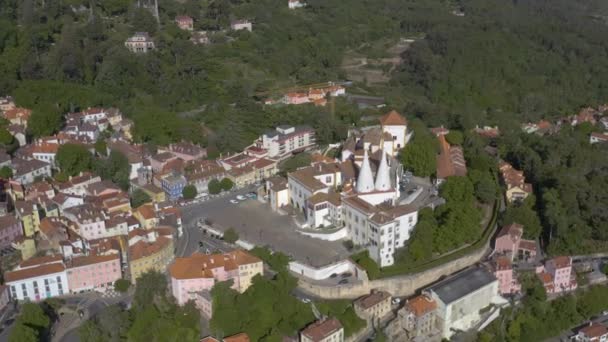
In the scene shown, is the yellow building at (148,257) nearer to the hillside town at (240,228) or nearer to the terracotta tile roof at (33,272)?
the hillside town at (240,228)

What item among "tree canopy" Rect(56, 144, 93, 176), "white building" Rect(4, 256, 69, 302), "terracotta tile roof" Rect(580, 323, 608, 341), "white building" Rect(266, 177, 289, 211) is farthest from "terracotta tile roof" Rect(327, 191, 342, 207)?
"tree canopy" Rect(56, 144, 93, 176)

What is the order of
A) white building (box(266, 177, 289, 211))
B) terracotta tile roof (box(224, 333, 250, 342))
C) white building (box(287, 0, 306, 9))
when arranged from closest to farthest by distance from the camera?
terracotta tile roof (box(224, 333, 250, 342))
white building (box(266, 177, 289, 211))
white building (box(287, 0, 306, 9))

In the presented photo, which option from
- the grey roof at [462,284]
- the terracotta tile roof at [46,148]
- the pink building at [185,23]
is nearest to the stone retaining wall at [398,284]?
the grey roof at [462,284]

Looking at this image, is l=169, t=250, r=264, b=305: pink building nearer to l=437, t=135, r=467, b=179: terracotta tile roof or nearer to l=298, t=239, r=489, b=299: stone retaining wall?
l=298, t=239, r=489, b=299: stone retaining wall

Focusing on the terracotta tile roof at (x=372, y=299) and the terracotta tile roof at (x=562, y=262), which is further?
the terracotta tile roof at (x=562, y=262)

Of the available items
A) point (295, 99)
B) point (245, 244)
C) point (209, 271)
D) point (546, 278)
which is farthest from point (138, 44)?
point (546, 278)
